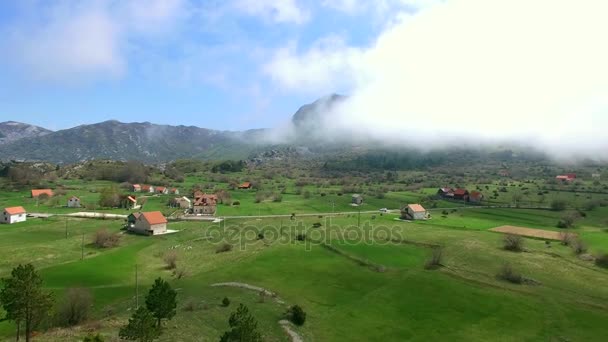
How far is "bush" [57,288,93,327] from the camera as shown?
129ft

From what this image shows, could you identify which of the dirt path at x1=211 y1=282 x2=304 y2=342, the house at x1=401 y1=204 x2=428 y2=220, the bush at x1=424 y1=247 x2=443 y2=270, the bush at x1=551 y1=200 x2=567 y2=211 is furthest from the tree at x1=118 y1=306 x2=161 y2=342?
the bush at x1=551 y1=200 x2=567 y2=211

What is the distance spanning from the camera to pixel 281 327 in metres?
39.2

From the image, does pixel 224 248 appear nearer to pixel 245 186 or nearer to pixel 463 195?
A: pixel 463 195

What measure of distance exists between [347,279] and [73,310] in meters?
30.5

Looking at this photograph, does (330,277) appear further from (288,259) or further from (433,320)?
(433,320)

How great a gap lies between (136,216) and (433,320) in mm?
69834

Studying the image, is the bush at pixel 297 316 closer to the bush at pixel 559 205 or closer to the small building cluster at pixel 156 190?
the bush at pixel 559 205

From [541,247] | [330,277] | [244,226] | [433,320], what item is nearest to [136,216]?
[244,226]

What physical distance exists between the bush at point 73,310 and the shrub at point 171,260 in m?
22.1

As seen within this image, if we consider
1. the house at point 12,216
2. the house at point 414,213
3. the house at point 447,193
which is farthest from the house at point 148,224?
the house at point 447,193

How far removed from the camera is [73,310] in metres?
39.6

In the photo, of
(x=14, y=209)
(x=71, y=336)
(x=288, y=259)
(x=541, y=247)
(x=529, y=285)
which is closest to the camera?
(x=71, y=336)

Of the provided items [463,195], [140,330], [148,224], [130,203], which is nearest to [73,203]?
[130,203]

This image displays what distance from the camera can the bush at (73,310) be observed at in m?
39.2
